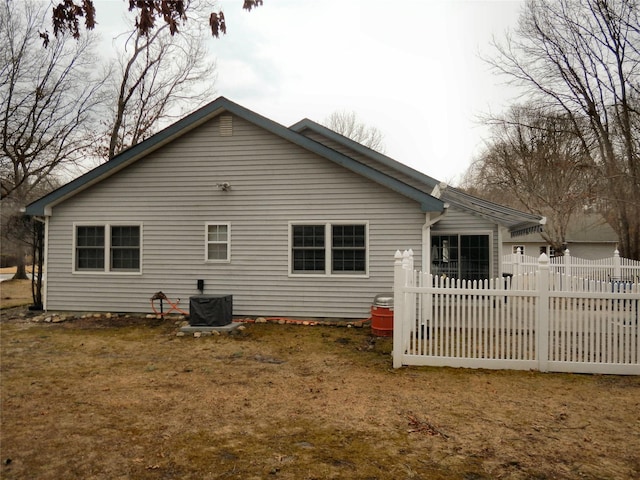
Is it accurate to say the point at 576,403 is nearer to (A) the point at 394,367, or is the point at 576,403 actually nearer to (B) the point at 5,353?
(A) the point at 394,367

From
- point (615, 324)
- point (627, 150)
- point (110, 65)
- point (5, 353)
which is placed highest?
point (110, 65)

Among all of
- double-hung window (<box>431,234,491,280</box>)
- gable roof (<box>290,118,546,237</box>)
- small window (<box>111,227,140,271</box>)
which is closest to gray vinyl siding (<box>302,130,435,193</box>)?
gable roof (<box>290,118,546,237</box>)

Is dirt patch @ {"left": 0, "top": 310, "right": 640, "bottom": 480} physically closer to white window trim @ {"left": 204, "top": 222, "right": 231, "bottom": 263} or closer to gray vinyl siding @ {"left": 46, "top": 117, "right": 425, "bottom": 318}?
gray vinyl siding @ {"left": 46, "top": 117, "right": 425, "bottom": 318}

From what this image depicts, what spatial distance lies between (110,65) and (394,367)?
24.1m

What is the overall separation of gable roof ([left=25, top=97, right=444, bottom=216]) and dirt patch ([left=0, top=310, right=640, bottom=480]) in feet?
12.8

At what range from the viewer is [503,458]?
384cm

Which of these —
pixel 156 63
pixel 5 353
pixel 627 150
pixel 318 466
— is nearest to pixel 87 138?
pixel 156 63

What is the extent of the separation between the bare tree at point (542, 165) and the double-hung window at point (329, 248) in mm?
20172

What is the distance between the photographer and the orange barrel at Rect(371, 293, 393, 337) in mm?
9250

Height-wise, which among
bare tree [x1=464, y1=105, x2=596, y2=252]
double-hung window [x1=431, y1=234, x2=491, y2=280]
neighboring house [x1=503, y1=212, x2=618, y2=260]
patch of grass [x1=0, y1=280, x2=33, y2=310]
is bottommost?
patch of grass [x1=0, y1=280, x2=33, y2=310]

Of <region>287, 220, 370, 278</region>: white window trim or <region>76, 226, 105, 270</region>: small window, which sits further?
<region>76, 226, 105, 270</region>: small window

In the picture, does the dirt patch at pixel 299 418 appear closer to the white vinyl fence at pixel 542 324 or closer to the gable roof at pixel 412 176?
the white vinyl fence at pixel 542 324

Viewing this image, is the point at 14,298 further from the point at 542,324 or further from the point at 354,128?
the point at 354,128

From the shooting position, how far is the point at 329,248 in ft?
35.3
